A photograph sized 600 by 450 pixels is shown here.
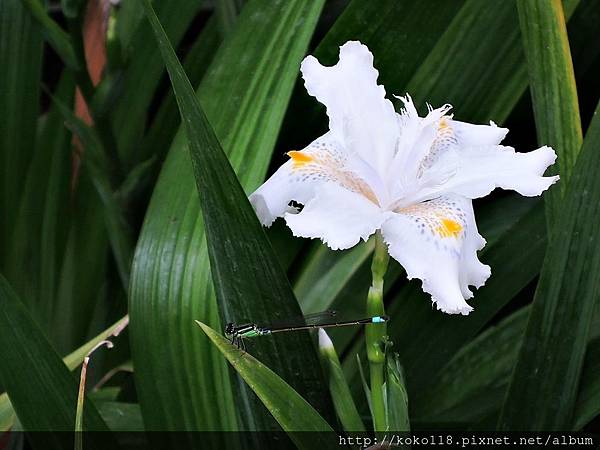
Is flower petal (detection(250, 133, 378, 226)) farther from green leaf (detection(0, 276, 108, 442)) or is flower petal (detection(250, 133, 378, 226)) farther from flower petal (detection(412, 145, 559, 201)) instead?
green leaf (detection(0, 276, 108, 442))

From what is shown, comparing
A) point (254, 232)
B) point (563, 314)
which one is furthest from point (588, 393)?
Answer: point (254, 232)

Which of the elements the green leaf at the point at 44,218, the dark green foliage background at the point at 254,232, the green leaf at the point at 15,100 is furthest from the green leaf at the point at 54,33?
the green leaf at the point at 44,218

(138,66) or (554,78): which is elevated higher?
(554,78)

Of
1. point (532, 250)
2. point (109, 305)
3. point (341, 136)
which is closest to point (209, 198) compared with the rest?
point (341, 136)

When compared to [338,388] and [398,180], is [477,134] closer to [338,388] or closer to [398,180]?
[398,180]

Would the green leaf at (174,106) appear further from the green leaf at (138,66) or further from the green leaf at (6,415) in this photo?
the green leaf at (6,415)

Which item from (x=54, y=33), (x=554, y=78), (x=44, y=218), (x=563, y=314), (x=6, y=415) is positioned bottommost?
(x=44, y=218)

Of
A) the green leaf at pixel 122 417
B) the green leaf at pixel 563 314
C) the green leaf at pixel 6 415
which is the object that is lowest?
the green leaf at pixel 122 417
